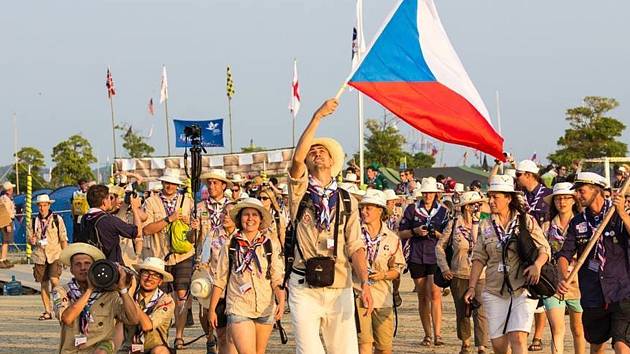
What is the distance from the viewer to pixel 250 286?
9203mm

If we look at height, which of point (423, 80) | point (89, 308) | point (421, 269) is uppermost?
point (423, 80)

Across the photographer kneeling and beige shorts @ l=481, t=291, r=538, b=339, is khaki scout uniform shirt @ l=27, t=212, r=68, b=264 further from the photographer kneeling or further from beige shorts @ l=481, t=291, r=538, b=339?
beige shorts @ l=481, t=291, r=538, b=339

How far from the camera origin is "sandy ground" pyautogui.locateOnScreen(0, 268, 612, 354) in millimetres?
13516

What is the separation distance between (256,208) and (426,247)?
5191 mm

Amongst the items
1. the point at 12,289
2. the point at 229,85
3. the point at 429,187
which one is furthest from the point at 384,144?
the point at 429,187

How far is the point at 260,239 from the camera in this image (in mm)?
9375

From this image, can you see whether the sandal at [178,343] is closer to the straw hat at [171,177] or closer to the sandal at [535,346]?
the straw hat at [171,177]

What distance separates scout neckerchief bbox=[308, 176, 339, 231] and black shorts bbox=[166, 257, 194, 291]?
524cm

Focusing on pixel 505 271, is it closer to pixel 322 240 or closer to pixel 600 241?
pixel 600 241

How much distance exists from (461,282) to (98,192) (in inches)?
166

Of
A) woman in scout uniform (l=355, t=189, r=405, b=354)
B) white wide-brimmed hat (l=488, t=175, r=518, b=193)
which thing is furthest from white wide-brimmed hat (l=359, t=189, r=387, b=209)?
white wide-brimmed hat (l=488, t=175, r=518, b=193)

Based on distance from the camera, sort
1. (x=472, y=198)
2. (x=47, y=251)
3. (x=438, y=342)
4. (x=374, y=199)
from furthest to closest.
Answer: (x=47, y=251) → (x=438, y=342) → (x=472, y=198) → (x=374, y=199)

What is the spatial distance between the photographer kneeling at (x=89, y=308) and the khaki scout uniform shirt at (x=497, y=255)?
3.07m

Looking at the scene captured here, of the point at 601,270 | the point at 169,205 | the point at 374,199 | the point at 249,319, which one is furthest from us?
the point at 169,205
